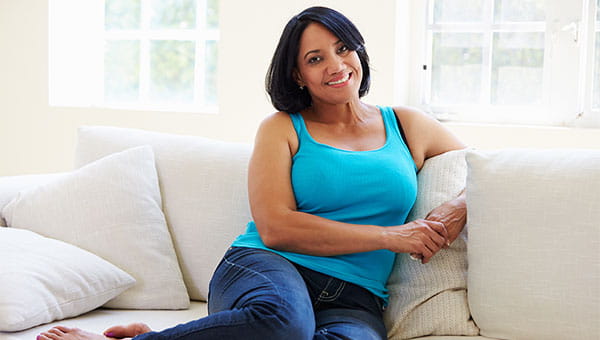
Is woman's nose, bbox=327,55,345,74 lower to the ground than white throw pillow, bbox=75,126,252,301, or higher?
higher

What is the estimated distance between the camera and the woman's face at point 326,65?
196cm

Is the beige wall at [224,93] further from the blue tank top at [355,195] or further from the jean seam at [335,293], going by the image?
the jean seam at [335,293]

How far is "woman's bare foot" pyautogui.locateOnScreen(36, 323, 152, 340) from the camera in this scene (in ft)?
5.54

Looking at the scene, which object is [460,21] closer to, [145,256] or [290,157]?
[290,157]

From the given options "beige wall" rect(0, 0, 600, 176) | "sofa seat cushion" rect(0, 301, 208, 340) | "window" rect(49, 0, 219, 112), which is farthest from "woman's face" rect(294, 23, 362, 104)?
"window" rect(49, 0, 219, 112)

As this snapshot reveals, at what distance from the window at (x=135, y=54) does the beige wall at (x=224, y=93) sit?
4.4 inches

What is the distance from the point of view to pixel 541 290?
1.66 m

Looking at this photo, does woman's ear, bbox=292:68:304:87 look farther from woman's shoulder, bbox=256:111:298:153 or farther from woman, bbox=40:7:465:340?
woman's shoulder, bbox=256:111:298:153

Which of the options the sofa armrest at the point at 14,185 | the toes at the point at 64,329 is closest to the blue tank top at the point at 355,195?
the toes at the point at 64,329

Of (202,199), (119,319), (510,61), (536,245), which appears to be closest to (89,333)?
(119,319)

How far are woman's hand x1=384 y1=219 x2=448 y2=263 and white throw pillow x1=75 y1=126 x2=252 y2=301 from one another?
1.55 ft

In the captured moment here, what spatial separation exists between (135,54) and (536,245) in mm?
2973

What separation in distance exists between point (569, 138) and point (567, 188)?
3.89ft

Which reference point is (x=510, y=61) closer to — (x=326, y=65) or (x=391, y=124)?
(x=391, y=124)
